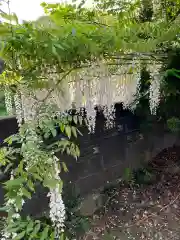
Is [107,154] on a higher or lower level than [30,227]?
lower

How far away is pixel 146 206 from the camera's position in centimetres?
275

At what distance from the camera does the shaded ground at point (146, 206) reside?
2.40 meters

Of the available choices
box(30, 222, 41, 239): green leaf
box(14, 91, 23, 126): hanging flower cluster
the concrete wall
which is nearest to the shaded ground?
the concrete wall

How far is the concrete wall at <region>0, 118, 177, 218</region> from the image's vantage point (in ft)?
8.20

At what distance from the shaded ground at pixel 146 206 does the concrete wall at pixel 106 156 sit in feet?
0.47

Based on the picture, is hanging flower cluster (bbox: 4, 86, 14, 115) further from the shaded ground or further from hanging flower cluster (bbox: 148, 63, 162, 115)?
the shaded ground

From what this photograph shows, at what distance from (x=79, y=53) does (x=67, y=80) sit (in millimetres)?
345

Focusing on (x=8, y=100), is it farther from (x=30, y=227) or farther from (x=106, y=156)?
(x=106, y=156)

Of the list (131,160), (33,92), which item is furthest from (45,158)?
(131,160)

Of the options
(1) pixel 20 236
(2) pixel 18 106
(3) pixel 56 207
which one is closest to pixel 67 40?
(2) pixel 18 106

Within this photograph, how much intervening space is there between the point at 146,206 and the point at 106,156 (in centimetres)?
68

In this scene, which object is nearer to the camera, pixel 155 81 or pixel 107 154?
pixel 155 81

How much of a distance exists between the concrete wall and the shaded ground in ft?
0.47

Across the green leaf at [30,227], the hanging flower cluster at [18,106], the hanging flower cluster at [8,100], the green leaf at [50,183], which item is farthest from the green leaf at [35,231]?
the hanging flower cluster at [8,100]
